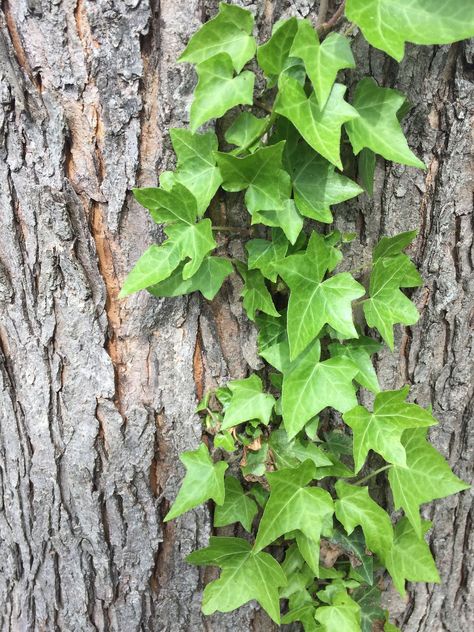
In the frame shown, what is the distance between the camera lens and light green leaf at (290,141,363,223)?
32.6 inches

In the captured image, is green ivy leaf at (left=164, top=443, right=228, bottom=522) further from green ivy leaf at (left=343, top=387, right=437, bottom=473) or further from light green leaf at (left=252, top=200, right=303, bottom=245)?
light green leaf at (left=252, top=200, right=303, bottom=245)

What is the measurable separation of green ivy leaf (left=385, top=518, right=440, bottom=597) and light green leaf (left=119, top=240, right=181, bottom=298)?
0.76 m

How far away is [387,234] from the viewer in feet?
3.16

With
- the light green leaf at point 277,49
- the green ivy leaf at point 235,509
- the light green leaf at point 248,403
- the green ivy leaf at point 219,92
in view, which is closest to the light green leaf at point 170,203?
the green ivy leaf at point 219,92

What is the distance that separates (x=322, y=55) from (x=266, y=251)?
32 centimetres

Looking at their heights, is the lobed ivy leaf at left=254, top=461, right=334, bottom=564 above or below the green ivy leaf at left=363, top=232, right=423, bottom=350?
below

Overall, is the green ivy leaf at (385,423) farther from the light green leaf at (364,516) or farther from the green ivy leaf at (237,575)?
the green ivy leaf at (237,575)

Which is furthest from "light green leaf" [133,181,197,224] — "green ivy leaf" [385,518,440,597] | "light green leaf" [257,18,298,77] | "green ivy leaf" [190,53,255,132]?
"green ivy leaf" [385,518,440,597]

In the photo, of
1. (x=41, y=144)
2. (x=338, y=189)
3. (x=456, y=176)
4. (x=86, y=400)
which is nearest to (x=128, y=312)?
(x=86, y=400)

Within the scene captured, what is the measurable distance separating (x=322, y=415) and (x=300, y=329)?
0.28m

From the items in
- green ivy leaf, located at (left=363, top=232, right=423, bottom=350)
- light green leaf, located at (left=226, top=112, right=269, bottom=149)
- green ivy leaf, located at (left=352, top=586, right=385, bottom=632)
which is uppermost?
light green leaf, located at (left=226, top=112, right=269, bottom=149)

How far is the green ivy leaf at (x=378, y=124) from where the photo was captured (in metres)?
0.79

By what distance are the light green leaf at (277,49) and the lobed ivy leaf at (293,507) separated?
25.9 inches

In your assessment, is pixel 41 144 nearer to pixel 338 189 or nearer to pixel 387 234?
pixel 338 189
